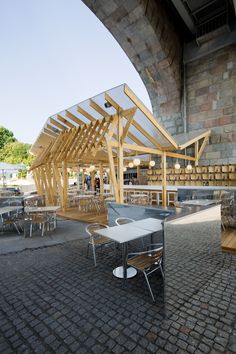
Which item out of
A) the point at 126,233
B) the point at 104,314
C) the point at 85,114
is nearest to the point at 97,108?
the point at 85,114

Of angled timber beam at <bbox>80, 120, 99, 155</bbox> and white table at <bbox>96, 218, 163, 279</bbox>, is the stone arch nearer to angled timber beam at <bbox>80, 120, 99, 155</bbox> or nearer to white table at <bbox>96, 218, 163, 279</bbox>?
angled timber beam at <bbox>80, 120, 99, 155</bbox>

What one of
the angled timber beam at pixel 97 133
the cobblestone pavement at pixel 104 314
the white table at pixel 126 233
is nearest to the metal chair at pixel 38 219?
the cobblestone pavement at pixel 104 314

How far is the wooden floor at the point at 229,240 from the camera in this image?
401 centimetres

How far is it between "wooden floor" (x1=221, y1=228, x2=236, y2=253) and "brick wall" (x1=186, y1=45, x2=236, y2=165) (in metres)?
5.21

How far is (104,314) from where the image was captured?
2186 millimetres

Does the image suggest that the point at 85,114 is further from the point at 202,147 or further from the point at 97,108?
the point at 202,147

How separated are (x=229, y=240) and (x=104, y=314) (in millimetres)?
3592

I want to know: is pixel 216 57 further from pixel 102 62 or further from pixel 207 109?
pixel 102 62

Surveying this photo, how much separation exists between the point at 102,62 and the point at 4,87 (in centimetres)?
1609

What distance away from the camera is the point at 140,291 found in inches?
103

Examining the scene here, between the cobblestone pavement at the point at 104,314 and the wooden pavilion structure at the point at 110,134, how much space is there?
3.21 metres

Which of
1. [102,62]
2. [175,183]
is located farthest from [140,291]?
[102,62]

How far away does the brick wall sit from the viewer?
9.37m

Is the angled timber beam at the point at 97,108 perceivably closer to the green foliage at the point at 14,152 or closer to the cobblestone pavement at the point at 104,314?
the cobblestone pavement at the point at 104,314
